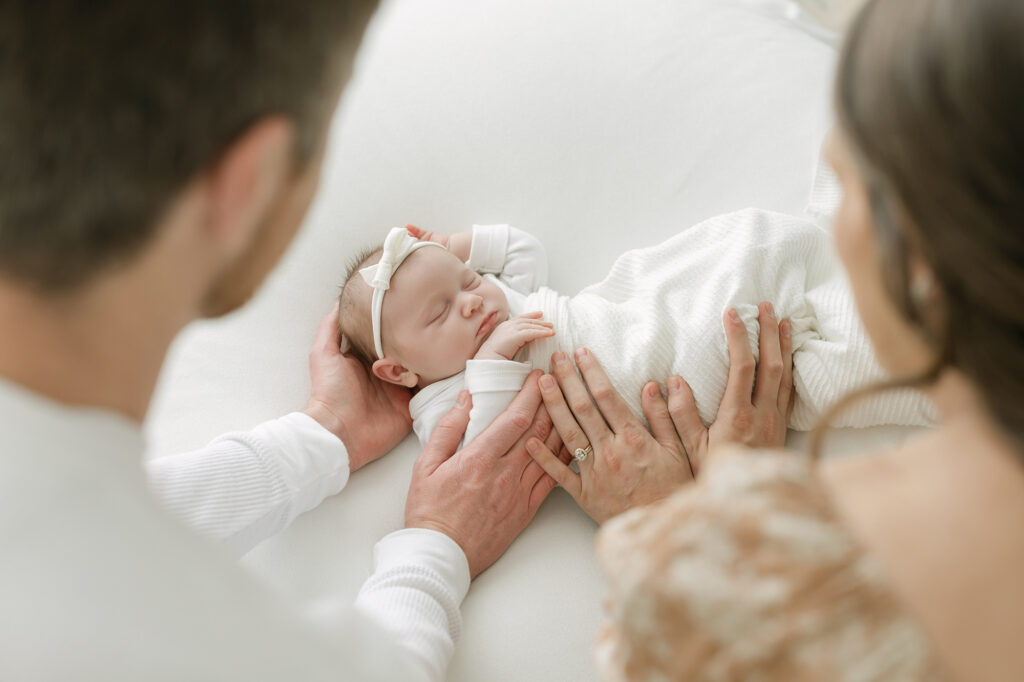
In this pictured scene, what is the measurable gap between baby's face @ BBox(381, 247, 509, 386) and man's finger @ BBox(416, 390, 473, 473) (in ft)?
0.29

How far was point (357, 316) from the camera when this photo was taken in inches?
57.7

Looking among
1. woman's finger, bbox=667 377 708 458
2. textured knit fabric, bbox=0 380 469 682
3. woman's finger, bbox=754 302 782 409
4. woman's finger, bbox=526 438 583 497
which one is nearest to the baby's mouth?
woman's finger, bbox=526 438 583 497

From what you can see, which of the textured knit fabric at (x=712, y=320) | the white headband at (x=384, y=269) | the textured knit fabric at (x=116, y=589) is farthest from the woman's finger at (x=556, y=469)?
the textured knit fabric at (x=116, y=589)

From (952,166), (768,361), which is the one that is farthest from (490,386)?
(952,166)

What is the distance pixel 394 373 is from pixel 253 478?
0.32 metres

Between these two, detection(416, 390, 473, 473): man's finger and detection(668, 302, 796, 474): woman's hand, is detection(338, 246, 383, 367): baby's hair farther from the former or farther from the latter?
detection(668, 302, 796, 474): woman's hand

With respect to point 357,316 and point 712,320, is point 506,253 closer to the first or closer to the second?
point 357,316

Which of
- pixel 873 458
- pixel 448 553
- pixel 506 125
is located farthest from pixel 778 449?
pixel 506 125

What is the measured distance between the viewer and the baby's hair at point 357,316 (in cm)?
146

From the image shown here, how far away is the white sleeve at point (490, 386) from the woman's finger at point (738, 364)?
32cm

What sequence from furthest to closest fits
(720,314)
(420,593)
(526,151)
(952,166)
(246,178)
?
(526,151) < (720,314) < (420,593) < (246,178) < (952,166)

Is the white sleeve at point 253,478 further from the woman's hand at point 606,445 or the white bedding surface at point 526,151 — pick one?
the woman's hand at point 606,445

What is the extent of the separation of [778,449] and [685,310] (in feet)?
0.86

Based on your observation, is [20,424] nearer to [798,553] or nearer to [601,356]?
[798,553]
